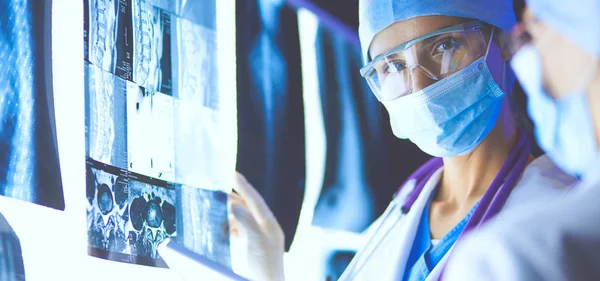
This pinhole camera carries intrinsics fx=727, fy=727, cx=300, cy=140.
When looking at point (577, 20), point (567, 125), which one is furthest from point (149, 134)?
point (577, 20)

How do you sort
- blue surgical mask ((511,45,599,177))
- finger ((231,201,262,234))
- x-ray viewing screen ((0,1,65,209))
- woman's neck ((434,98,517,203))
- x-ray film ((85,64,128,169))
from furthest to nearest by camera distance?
1. finger ((231,201,262,234))
2. woman's neck ((434,98,517,203))
3. x-ray film ((85,64,128,169))
4. x-ray viewing screen ((0,1,65,209))
5. blue surgical mask ((511,45,599,177))

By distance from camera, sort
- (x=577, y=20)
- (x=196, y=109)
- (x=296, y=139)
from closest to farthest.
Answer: (x=577, y=20), (x=196, y=109), (x=296, y=139)

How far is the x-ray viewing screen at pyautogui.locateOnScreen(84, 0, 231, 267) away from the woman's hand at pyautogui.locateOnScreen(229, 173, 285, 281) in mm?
30

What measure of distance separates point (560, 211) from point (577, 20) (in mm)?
181

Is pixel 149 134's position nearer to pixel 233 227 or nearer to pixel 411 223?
pixel 233 227

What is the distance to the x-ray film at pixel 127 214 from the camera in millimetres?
1125

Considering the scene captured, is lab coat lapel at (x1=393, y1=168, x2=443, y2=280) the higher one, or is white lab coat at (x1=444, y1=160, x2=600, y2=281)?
lab coat lapel at (x1=393, y1=168, x2=443, y2=280)

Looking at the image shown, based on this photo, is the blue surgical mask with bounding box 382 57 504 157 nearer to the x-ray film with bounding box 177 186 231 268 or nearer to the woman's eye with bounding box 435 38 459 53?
the woman's eye with bounding box 435 38 459 53

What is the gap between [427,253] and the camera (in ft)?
4.65

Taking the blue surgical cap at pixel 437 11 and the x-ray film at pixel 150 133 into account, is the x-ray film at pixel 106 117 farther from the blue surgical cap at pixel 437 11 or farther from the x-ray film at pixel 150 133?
the blue surgical cap at pixel 437 11

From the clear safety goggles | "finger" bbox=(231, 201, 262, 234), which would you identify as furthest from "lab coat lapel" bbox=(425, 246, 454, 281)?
"finger" bbox=(231, 201, 262, 234)

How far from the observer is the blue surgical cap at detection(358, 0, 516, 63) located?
1438 mm

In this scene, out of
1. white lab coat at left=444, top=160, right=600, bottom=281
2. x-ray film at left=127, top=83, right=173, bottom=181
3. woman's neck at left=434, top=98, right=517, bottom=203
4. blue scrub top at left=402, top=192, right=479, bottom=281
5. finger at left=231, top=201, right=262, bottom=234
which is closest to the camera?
white lab coat at left=444, top=160, right=600, bottom=281

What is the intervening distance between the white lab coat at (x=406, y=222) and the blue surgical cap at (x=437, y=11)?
297mm
